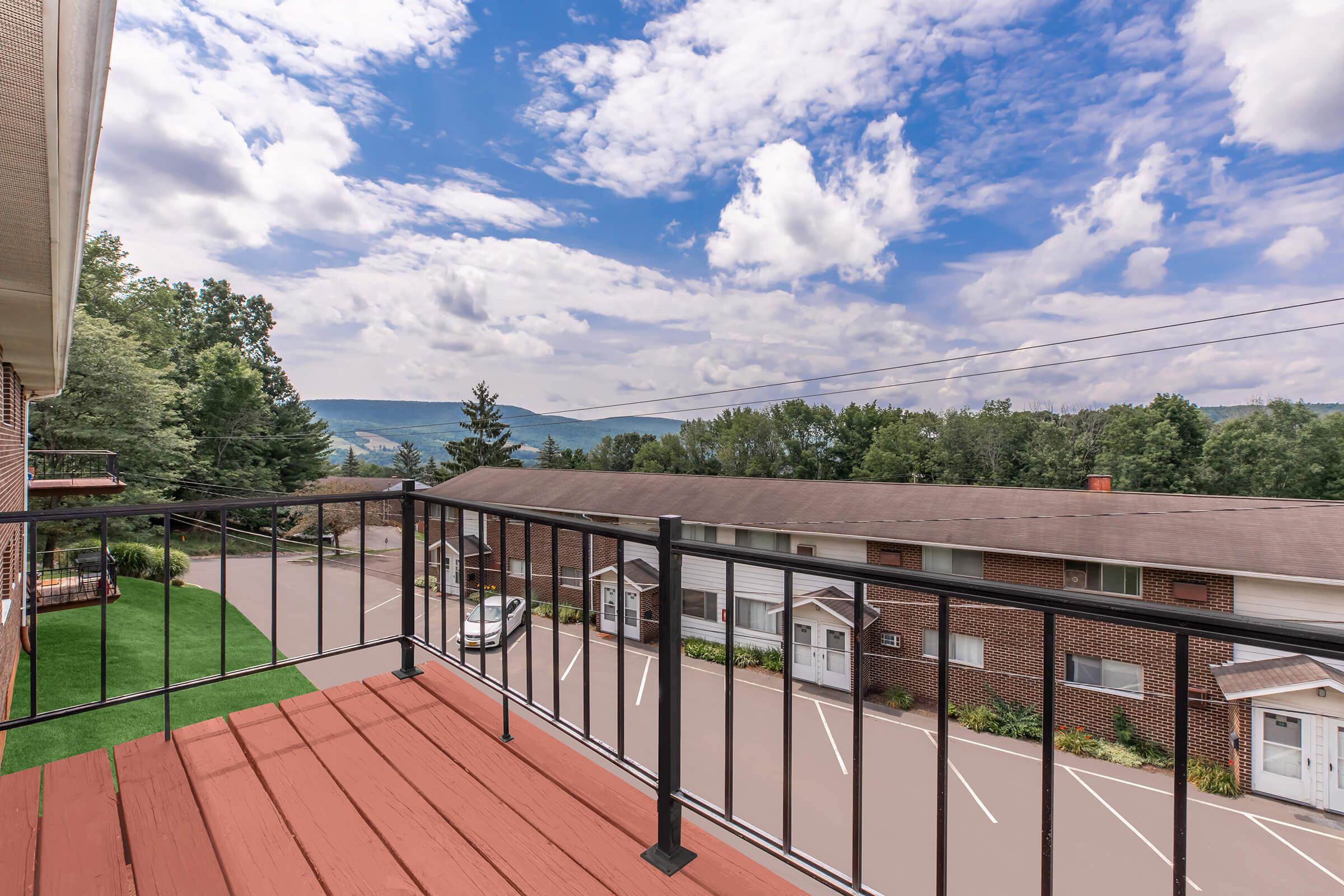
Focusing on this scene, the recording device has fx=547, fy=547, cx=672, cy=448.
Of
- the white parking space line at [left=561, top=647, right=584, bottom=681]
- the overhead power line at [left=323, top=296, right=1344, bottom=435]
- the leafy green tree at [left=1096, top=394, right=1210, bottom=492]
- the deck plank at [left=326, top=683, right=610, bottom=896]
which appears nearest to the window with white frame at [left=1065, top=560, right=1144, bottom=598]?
the white parking space line at [left=561, top=647, right=584, bottom=681]

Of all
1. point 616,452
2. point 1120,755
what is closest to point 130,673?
point 1120,755

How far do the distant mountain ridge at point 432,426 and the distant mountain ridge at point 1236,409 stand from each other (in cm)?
3375

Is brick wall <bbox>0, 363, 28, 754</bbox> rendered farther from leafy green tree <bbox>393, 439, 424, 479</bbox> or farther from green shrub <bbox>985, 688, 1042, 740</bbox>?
leafy green tree <bbox>393, 439, 424, 479</bbox>

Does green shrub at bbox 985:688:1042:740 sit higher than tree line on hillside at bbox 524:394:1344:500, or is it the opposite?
Answer: tree line on hillside at bbox 524:394:1344:500

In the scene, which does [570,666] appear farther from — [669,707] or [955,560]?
[669,707]

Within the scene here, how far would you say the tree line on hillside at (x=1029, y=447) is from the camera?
28.0m

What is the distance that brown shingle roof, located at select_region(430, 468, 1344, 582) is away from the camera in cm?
972

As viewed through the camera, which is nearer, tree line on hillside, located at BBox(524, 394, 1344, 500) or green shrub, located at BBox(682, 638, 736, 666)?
green shrub, located at BBox(682, 638, 736, 666)

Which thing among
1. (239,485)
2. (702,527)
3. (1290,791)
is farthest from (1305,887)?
(239,485)

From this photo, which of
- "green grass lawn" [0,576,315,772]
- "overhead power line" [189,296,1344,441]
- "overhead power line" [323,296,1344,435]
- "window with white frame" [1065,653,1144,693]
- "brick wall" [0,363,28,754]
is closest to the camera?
"brick wall" [0,363,28,754]

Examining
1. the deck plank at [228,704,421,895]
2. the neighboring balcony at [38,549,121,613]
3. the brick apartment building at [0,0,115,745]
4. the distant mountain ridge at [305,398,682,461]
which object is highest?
the distant mountain ridge at [305,398,682,461]

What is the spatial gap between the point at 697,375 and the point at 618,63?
29.2 metres

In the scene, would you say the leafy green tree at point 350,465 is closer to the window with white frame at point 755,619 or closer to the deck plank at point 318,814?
the window with white frame at point 755,619

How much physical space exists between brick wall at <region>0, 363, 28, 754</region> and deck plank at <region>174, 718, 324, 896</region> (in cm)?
404
